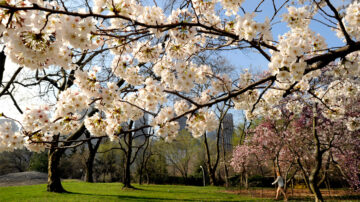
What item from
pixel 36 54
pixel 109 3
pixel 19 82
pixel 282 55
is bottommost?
pixel 36 54

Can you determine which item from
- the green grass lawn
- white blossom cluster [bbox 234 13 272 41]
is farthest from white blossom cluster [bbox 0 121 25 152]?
the green grass lawn

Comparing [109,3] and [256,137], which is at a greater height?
[109,3]

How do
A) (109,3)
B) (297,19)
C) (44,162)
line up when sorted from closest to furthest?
(109,3) → (297,19) → (44,162)

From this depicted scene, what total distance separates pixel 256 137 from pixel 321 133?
3.44m

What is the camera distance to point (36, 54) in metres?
1.62

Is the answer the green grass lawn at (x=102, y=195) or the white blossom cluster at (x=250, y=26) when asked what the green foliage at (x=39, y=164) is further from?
the white blossom cluster at (x=250, y=26)

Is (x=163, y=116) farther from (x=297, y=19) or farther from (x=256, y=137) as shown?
(x=256, y=137)

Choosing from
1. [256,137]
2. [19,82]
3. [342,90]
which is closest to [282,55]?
[342,90]

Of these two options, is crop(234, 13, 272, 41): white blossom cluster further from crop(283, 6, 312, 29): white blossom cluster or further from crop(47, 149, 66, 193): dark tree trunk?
crop(47, 149, 66, 193): dark tree trunk

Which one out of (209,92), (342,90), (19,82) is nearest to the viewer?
(209,92)

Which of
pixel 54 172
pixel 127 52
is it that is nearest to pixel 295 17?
pixel 127 52

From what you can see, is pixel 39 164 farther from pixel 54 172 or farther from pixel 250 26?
pixel 250 26

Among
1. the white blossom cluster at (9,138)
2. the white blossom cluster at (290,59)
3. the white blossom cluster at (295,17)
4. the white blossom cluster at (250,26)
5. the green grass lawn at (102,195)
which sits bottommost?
the green grass lawn at (102,195)

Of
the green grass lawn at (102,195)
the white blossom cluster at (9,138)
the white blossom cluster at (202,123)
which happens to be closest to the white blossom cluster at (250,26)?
the white blossom cluster at (202,123)
